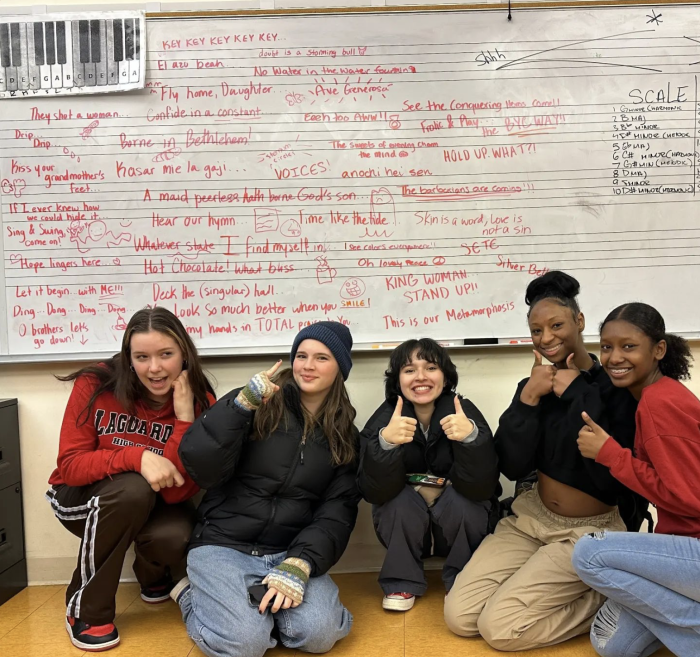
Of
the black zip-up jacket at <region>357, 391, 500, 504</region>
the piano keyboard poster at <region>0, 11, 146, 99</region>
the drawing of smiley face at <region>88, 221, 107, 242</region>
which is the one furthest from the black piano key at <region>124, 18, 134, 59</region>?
the black zip-up jacket at <region>357, 391, 500, 504</region>

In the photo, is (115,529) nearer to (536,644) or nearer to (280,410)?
(280,410)

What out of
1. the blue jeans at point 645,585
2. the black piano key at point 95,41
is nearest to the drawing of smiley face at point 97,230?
the black piano key at point 95,41

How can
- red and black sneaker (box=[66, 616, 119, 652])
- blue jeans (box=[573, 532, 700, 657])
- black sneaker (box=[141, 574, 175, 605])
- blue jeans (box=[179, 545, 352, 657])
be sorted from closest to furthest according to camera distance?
blue jeans (box=[573, 532, 700, 657])
blue jeans (box=[179, 545, 352, 657])
red and black sneaker (box=[66, 616, 119, 652])
black sneaker (box=[141, 574, 175, 605])

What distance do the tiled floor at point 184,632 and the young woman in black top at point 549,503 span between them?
6cm

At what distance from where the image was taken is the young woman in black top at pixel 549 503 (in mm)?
1986

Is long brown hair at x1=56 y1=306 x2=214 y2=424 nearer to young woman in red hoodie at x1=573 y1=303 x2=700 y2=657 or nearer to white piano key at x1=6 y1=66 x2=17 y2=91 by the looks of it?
white piano key at x1=6 y1=66 x2=17 y2=91

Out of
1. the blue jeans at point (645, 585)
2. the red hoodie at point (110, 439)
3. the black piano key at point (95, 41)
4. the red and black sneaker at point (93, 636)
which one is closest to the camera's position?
the blue jeans at point (645, 585)

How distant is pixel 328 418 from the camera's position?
2.22m

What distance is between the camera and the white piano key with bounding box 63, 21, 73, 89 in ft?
8.21

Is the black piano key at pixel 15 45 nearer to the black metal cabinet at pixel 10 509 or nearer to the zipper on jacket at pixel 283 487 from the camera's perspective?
the black metal cabinet at pixel 10 509

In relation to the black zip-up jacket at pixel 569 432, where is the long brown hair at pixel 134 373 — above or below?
above

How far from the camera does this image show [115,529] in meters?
2.05

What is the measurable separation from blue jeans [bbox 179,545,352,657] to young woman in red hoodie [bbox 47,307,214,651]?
8.5 inches

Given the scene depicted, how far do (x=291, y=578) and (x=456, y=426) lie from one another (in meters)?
0.62
